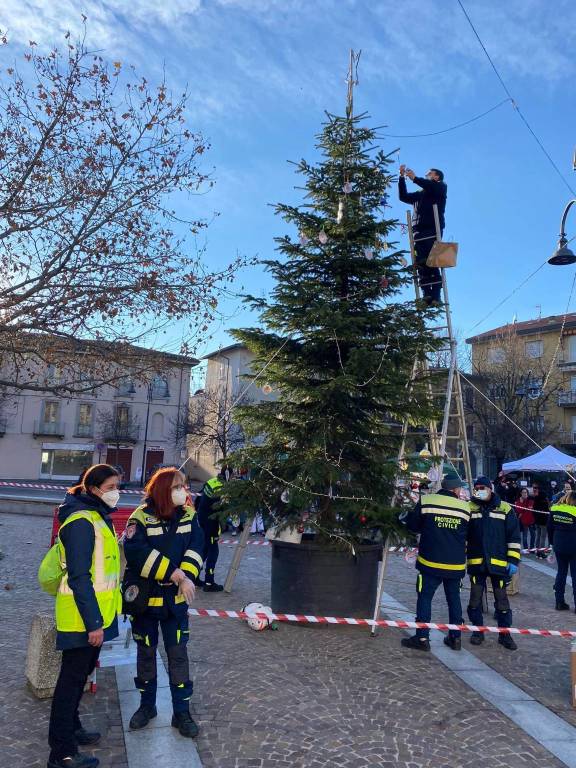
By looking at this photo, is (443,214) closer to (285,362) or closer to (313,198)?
(313,198)

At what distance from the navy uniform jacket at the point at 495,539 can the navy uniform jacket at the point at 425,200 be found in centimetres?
403

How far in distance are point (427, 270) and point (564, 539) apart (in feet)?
14.1

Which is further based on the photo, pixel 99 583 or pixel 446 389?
pixel 446 389

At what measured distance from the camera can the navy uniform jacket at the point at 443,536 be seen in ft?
19.9

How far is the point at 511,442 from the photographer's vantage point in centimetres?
3155

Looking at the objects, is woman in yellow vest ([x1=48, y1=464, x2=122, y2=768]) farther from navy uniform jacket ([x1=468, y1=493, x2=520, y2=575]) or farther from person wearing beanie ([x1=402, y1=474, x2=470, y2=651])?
navy uniform jacket ([x1=468, y1=493, x2=520, y2=575])

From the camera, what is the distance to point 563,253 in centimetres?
973

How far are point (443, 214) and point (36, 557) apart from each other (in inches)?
354

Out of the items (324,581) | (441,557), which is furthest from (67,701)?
(441,557)

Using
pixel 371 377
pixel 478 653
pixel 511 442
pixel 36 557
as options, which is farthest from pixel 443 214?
pixel 511 442

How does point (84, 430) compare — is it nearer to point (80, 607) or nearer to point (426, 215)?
point (426, 215)

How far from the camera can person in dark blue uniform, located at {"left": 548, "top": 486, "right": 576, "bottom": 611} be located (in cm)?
827

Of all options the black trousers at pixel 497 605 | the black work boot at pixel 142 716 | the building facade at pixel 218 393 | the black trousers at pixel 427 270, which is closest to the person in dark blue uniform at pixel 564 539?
the black trousers at pixel 497 605

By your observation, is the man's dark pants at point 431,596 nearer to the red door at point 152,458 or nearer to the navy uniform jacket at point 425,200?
the navy uniform jacket at point 425,200
